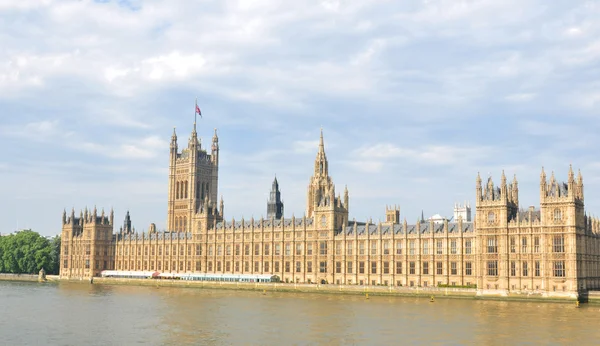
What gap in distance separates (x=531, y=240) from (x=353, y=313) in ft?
132

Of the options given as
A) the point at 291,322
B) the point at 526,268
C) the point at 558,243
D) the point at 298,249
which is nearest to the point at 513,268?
the point at 526,268

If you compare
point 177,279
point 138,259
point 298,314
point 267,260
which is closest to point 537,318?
point 298,314

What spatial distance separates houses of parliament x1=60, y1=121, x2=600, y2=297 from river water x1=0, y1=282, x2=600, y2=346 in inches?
385

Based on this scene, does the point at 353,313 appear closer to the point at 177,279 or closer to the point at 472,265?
the point at 472,265

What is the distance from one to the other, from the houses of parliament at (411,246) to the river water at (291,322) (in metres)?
9.78

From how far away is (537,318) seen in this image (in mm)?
90500

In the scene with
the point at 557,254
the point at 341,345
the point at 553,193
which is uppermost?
the point at 553,193

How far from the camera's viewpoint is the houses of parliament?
391 ft

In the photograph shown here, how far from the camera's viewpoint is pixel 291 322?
8706cm

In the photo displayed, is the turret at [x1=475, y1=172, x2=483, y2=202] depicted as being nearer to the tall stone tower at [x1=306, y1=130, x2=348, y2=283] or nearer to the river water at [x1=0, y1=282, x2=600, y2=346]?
the river water at [x1=0, y1=282, x2=600, y2=346]

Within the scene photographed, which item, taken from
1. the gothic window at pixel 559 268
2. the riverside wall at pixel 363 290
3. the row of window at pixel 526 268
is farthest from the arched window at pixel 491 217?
the gothic window at pixel 559 268

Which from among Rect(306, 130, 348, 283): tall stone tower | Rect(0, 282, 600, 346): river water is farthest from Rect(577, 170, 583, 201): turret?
Rect(306, 130, 348, 283): tall stone tower

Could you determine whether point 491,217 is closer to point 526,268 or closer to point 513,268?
point 513,268

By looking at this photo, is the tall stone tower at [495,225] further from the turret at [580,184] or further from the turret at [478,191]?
the turret at [580,184]
